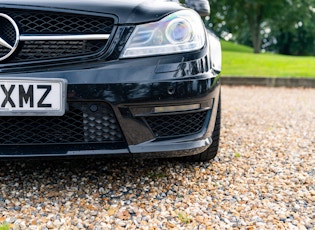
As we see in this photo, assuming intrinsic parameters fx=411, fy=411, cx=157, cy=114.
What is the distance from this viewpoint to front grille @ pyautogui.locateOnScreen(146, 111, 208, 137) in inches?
76.7

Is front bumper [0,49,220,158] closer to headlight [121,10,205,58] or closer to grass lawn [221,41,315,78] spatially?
headlight [121,10,205,58]

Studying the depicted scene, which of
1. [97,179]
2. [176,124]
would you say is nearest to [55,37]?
[176,124]

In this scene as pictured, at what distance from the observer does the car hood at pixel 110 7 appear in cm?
187

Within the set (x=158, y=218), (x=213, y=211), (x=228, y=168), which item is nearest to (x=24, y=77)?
(x=158, y=218)

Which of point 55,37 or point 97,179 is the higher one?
point 55,37

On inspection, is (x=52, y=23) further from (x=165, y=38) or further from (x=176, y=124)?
(x=176, y=124)

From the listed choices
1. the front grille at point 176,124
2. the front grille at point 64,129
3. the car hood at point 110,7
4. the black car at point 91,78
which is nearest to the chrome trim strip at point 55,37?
the black car at point 91,78

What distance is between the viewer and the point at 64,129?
6.24ft

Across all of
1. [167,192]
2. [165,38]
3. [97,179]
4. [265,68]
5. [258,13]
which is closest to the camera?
[165,38]

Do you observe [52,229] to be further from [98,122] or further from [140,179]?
[140,179]

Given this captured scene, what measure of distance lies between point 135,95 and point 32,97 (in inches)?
17.8

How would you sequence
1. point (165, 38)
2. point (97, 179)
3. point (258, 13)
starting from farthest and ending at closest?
1. point (258, 13)
2. point (97, 179)
3. point (165, 38)

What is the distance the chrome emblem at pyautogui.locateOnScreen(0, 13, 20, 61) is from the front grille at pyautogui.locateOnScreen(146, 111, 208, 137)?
696 mm

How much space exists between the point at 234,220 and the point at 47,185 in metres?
0.98
